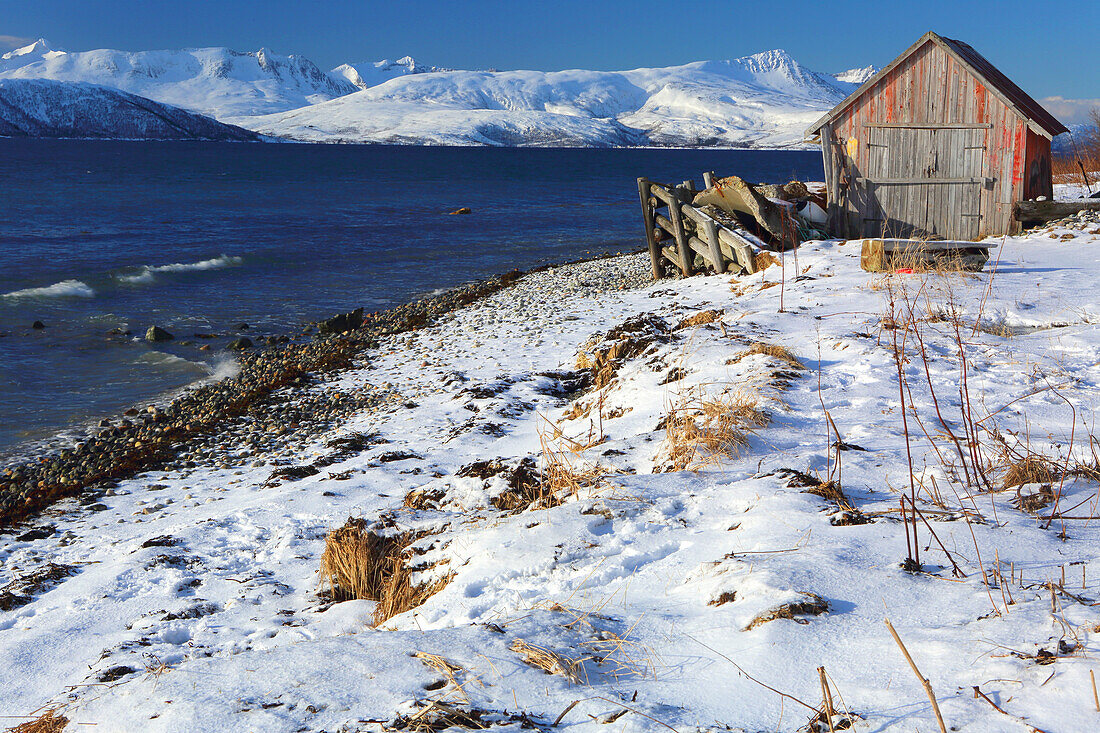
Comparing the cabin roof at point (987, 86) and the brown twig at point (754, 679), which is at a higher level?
the cabin roof at point (987, 86)

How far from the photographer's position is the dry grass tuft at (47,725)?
251cm

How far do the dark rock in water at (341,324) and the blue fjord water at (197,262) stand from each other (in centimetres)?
118

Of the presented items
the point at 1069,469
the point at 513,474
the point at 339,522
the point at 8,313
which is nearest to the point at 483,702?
the point at 513,474

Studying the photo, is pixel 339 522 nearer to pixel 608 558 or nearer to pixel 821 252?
pixel 608 558

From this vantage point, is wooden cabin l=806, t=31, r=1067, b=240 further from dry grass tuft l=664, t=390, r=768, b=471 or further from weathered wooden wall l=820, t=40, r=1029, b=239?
dry grass tuft l=664, t=390, r=768, b=471

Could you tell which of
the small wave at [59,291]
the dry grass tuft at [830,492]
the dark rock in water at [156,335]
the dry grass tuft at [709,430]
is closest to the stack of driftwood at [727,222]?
the dry grass tuft at [709,430]

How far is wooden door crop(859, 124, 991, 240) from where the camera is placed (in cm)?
1409

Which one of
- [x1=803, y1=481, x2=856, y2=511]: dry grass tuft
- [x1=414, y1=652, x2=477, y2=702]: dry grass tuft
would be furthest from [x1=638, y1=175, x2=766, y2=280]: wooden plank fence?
[x1=414, y1=652, x2=477, y2=702]: dry grass tuft

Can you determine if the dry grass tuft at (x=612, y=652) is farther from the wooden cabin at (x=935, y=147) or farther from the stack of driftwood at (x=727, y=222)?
the wooden cabin at (x=935, y=147)

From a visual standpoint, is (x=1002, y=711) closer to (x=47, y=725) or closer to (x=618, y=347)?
(x=47, y=725)

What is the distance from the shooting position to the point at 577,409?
729 centimetres

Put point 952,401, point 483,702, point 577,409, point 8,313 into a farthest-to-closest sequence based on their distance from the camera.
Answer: point 8,313 → point 577,409 → point 952,401 → point 483,702

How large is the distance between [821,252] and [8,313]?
1844 cm

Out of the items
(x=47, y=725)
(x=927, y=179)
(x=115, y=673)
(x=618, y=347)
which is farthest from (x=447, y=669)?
(x=927, y=179)
